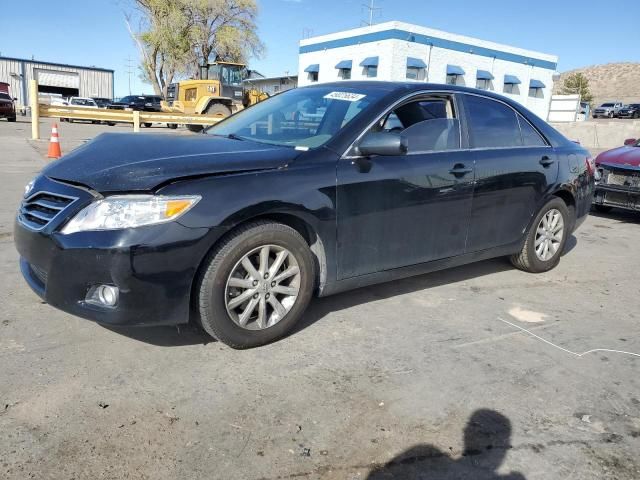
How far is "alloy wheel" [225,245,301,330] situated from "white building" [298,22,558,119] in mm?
27989

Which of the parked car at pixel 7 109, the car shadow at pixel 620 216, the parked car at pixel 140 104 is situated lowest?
the car shadow at pixel 620 216

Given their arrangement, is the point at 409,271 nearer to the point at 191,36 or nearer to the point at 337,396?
the point at 337,396

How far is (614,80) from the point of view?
115m

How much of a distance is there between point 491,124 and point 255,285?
2561 mm

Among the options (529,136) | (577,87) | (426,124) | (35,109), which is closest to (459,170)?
(426,124)

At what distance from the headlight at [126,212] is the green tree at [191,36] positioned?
146 feet

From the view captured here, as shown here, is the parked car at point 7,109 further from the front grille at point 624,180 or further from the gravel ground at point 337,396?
the front grille at point 624,180

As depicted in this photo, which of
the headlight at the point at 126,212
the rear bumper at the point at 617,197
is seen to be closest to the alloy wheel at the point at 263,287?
the headlight at the point at 126,212

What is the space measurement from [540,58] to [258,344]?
4394 centimetres

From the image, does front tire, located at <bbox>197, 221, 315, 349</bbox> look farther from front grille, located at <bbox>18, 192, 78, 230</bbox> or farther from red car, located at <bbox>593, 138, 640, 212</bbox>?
red car, located at <bbox>593, 138, 640, 212</bbox>

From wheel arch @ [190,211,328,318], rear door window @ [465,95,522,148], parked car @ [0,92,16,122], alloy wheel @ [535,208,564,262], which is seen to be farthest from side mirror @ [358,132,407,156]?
parked car @ [0,92,16,122]

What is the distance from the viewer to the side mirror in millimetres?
3334

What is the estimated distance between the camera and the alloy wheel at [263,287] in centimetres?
304

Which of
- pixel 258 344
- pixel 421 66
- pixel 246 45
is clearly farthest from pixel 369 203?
pixel 246 45
